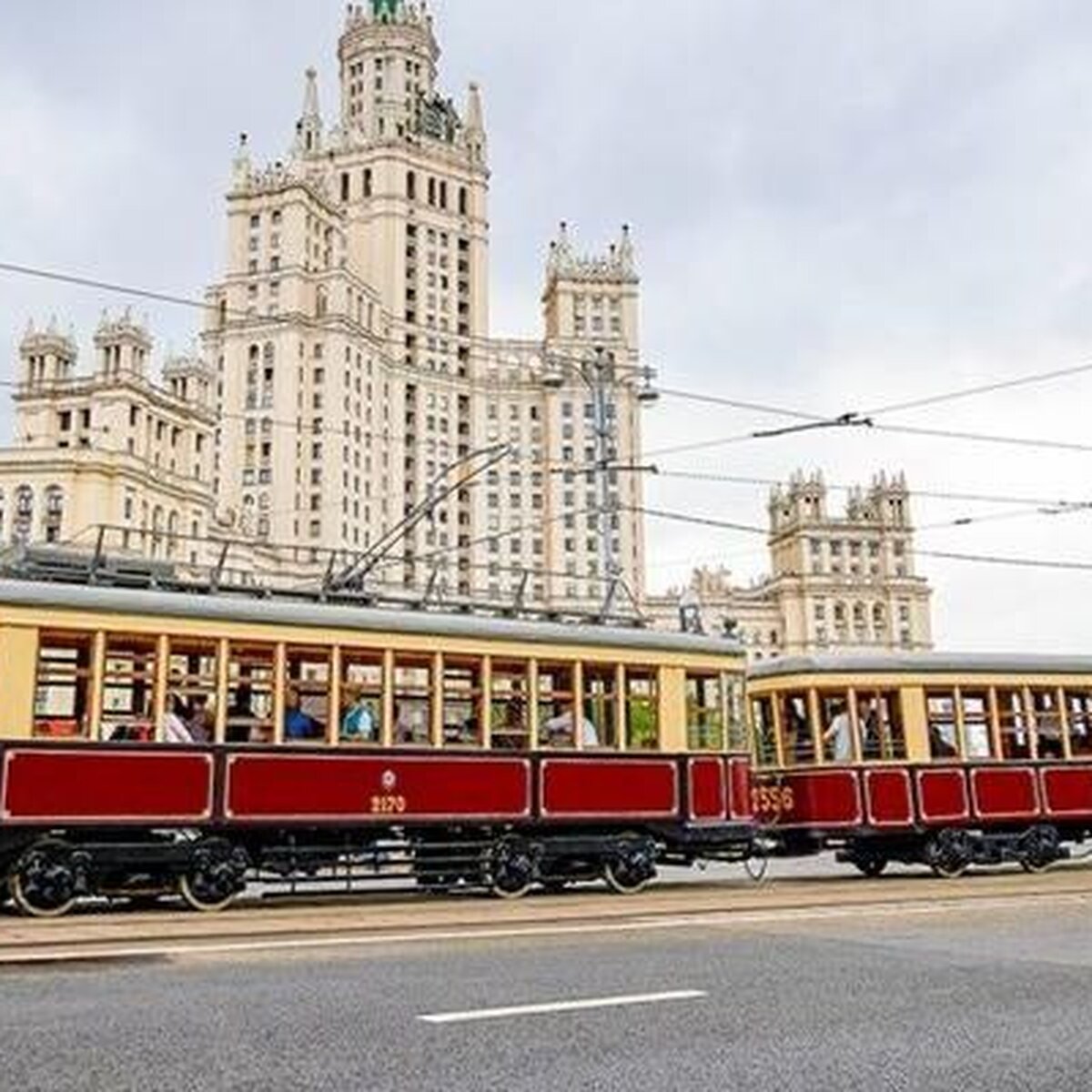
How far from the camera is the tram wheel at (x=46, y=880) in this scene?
1233 cm

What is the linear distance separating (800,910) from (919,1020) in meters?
6.15

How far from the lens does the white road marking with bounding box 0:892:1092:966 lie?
9070 millimetres

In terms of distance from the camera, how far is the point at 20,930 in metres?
10.6

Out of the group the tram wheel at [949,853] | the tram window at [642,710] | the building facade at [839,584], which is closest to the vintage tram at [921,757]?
the tram wheel at [949,853]

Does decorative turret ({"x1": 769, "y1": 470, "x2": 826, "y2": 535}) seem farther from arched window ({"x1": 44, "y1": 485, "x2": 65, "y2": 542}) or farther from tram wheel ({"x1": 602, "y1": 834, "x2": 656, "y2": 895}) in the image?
tram wheel ({"x1": 602, "y1": 834, "x2": 656, "y2": 895})

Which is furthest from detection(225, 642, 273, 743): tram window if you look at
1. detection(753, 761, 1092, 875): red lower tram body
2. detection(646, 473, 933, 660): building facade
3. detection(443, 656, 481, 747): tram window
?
detection(646, 473, 933, 660): building facade

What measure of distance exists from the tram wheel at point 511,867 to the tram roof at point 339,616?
223 cm

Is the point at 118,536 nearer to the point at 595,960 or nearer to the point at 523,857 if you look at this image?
the point at 523,857

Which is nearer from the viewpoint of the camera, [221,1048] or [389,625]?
[221,1048]

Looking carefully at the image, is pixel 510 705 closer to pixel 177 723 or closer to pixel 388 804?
pixel 388 804

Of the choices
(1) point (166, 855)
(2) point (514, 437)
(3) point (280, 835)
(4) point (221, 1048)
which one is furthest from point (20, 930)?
(2) point (514, 437)

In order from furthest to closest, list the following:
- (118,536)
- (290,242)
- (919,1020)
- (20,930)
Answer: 1. (290,242)
2. (118,536)
3. (20,930)
4. (919,1020)

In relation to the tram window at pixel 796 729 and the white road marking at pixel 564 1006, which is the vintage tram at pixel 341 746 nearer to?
the tram window at pixel 796 729

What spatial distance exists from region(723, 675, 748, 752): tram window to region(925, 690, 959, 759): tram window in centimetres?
313
